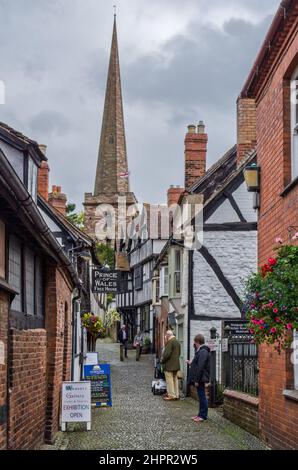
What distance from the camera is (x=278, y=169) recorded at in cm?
1056

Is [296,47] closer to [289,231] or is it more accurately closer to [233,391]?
[289,231]

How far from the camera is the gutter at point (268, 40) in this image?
30.2 feet

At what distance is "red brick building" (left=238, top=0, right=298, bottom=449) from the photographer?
9.60 metres

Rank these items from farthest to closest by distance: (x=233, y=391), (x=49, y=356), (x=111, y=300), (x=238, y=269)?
(x=111, y=300)
(x=238, y=269)
(x=233, y=391)
(x=49, y=356)

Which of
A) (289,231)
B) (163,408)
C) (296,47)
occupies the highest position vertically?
(296,47)

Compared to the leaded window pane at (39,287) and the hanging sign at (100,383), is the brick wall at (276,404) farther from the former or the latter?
the hanging sign at (100,383)

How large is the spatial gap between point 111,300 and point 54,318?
52.2 meters

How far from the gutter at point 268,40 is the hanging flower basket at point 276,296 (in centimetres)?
316

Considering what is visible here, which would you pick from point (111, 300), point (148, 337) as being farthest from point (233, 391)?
point (111, 300)

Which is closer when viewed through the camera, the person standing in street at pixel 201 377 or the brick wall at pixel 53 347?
the brick wall at pixel 53 347

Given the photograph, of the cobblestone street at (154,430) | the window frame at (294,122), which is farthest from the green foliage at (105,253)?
the window frame at (294,122)

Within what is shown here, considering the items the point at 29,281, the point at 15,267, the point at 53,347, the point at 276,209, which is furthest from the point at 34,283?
the point at 276,209

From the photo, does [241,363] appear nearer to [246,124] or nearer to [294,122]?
[294,122]

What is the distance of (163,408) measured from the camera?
55.4 ft
